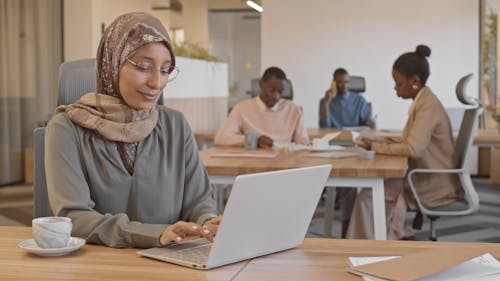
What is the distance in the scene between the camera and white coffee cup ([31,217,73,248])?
172cm

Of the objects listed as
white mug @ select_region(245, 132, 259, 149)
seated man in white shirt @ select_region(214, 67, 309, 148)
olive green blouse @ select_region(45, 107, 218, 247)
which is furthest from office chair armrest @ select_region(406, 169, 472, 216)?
olive green blouse @ select_region(45, 107, 218, 247)

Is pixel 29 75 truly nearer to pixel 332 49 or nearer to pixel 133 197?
pixel 332 49

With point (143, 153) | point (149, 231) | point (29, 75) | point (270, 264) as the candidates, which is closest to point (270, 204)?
point (270, 264)

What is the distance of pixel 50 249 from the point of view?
1.70 metres

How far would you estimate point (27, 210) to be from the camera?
729 cm

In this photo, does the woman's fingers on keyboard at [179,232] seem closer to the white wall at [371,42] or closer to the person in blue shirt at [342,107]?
the person in blue shirt at [342,107]

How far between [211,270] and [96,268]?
242mm

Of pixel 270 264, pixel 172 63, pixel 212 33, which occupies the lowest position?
pixel 270 264

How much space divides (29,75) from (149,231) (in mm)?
7737

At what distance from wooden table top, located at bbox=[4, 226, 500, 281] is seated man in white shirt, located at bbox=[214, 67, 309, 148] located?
3423 mm

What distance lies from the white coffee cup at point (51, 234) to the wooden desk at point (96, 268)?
3 cm

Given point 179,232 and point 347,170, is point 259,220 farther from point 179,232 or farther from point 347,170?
point 347,170

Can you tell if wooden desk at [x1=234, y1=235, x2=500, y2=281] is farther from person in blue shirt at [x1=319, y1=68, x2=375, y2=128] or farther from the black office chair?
person in blue shirt at [x1=319, y1=68, x2=375, y2=128]

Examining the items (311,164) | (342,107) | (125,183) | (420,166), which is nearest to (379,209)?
(311,164)
